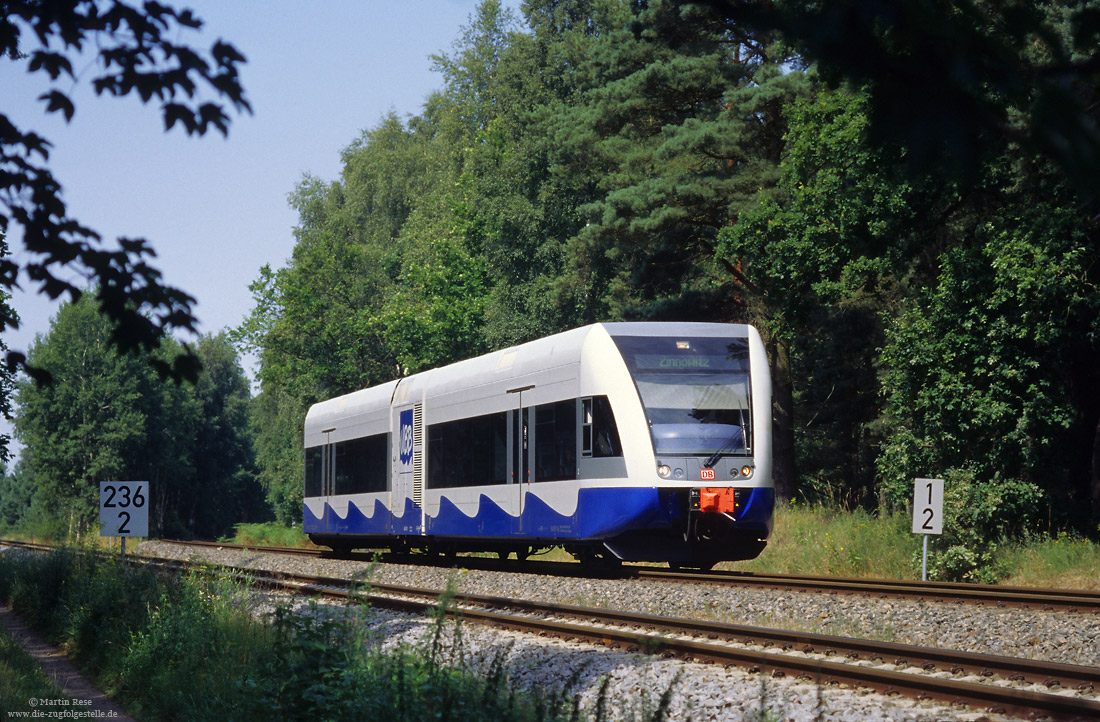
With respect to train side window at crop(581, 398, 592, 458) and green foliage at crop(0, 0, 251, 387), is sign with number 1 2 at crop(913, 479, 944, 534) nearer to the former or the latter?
train side window at crop(581, 398, 592, 458)

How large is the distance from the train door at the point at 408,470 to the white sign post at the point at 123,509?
5.29 meters

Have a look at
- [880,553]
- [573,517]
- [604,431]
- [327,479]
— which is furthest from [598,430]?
[327,479]

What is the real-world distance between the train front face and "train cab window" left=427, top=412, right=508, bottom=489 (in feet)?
10.5

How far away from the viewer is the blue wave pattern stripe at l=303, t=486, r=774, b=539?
51.4 ft

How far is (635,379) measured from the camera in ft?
53.0

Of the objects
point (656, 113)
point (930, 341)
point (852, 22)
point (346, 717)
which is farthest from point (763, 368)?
point (656, 113)

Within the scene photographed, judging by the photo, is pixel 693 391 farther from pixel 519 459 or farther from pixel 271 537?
pixel 271 537

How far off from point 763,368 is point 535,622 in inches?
261

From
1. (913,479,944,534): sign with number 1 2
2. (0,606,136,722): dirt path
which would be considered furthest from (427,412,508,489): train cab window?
(0,606,136,722): dirt path

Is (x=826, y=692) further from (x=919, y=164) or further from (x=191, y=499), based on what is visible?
(x=191, y=499)

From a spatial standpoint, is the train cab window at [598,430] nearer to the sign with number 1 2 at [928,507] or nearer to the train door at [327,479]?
the sign with number 1 2 at [928,507]

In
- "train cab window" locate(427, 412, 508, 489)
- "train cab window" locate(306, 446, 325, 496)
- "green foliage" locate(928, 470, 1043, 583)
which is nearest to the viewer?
"green foliage" locate(928, 470, 1043, 583)

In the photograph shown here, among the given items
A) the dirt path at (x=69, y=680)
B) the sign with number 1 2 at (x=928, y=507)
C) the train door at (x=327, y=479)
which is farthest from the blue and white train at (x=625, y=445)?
the train door at (x=327, y=479)

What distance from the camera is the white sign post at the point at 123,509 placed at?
18031 mm
